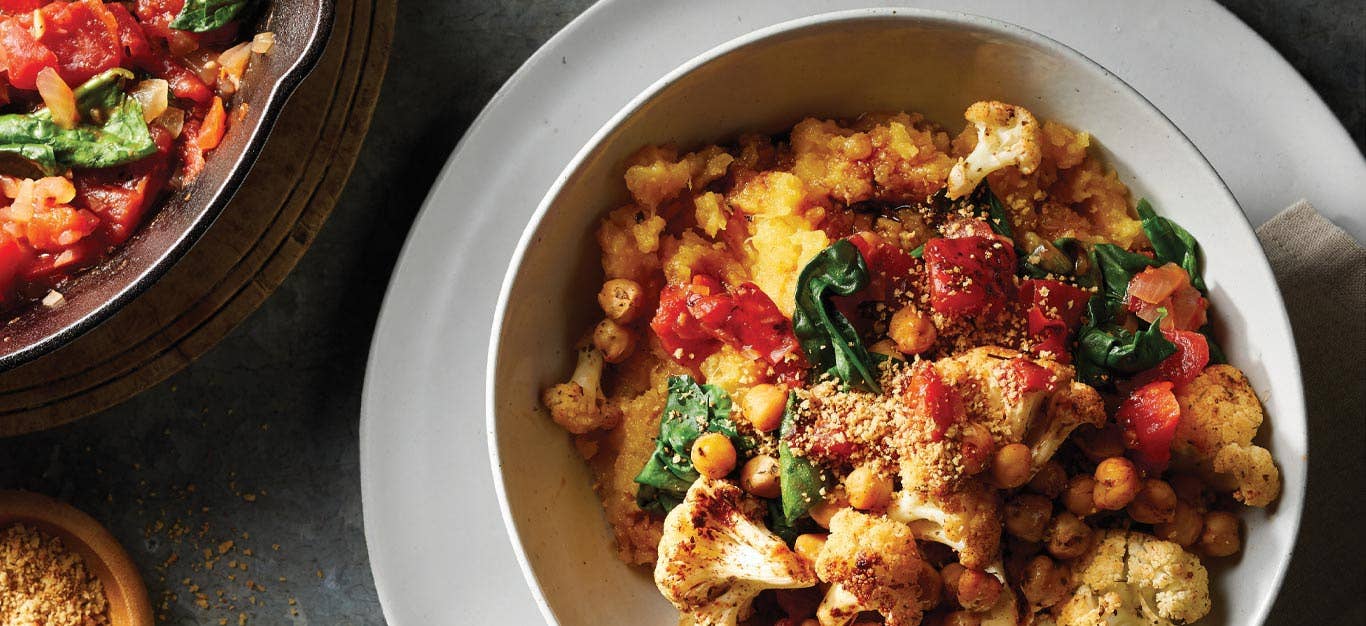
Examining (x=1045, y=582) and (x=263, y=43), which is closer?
(x=1045, y=582)

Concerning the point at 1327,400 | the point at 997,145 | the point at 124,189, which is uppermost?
the point at 997,145

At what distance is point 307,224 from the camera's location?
10.2 feet

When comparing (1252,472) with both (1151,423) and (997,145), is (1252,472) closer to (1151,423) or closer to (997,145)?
(1151,423)

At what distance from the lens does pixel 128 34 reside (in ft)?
10.0

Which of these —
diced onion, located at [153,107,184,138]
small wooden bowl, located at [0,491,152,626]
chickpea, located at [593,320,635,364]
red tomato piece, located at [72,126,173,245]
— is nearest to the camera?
chickpea, located at [593,320,635,364]

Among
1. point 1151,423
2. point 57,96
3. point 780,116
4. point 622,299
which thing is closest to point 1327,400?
point 1151,423

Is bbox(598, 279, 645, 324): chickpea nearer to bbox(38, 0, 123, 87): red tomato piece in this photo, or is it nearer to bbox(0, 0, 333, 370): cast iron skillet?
bbox(0, 0, 333, 370): cast iron skillet

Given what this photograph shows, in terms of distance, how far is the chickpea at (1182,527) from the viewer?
2494 mm

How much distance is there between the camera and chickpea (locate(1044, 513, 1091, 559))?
246cm

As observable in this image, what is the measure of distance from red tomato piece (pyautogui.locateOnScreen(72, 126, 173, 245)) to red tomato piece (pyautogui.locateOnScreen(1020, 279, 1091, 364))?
2378 millimetres

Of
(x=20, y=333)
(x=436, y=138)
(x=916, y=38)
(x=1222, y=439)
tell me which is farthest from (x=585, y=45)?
(x=1222, y=439)

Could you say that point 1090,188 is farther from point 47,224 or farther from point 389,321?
point 47,224

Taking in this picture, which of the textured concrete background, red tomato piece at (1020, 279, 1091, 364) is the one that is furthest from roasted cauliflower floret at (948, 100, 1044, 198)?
the textured concrete background

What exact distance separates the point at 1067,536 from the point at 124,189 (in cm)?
267
